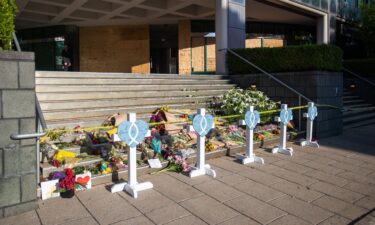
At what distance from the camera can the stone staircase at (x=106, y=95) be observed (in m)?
6.89

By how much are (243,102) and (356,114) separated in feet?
20.5

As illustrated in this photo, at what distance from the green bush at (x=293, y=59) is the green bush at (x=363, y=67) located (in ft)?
25.3

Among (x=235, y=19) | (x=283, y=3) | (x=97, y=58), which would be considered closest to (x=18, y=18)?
(x=97, y=58)

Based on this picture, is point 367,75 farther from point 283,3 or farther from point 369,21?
point 283,3

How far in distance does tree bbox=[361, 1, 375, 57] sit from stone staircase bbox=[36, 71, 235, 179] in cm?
1207

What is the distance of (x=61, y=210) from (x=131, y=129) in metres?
1.39

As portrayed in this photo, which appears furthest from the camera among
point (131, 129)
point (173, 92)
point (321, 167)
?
point (173, 92)

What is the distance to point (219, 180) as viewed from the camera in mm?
5230

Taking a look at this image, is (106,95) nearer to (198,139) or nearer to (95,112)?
(95,112)

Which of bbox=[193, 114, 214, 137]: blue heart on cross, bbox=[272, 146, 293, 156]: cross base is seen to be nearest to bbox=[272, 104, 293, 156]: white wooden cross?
bbox=[272, 146, 293, 156]: cross base

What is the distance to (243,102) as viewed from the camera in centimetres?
907

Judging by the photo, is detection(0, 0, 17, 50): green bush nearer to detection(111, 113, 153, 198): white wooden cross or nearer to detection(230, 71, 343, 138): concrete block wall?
detection(111, 113, 153, 198): white wooden cross

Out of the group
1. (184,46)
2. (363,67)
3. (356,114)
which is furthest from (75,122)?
(363,67)

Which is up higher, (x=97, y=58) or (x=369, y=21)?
(x=369, y=21)
